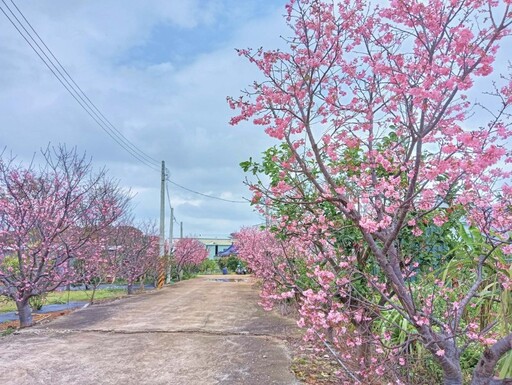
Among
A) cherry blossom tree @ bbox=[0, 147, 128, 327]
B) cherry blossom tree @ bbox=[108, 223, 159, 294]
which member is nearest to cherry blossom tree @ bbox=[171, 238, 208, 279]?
cherry blossom tree @ bbox=[108, 223, 159, 294]

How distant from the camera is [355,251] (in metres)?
4.37

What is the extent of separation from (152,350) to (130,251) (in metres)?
10.9

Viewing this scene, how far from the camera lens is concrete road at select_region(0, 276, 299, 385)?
4.67 meters

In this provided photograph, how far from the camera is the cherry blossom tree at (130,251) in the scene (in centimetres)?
1520

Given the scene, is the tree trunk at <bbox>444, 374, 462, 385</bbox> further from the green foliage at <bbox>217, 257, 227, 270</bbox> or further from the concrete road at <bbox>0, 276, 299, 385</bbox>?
the green foliage at <bbox>217, 257, 227, 270</bbox>

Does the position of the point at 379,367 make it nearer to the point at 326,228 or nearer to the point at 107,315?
the point at 326,228

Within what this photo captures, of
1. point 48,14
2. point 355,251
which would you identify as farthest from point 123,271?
point 355,251

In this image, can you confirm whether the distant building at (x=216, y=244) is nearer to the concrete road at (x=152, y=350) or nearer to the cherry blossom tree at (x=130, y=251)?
the cherry blossom tree at (x=130, y=251)

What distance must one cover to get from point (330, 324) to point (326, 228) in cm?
83

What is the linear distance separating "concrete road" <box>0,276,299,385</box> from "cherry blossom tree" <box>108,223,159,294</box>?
588 centimetres

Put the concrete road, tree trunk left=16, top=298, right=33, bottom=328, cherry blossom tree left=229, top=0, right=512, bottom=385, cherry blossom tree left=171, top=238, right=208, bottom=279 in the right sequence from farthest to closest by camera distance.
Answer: cherry blossom tree left=171, top=238, right=208, bottom=279 → tree trunk left=16, top=298, right=33, bottom=328 → the concrete road → cherry blossom tree left=229, top=0, right=512, bottom=385

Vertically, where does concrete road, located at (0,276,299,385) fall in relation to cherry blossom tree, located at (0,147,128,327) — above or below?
below

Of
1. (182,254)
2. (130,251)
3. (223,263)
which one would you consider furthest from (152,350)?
(223,263)

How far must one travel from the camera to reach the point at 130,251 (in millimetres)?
16250
